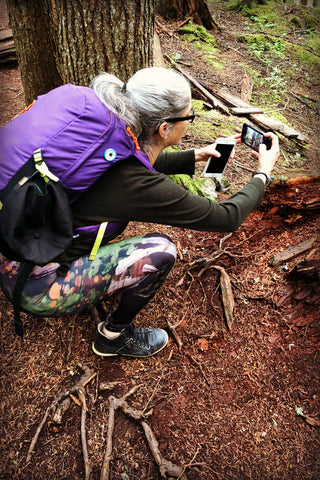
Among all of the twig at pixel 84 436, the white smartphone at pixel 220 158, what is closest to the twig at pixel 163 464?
the twig at pixel 84 436

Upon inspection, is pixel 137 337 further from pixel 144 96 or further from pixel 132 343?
pixel 144 96

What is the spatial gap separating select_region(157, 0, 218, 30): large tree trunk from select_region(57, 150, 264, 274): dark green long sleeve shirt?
32.7 ft

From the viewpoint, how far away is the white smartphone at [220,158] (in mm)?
2674

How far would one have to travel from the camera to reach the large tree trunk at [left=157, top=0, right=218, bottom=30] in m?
9.61

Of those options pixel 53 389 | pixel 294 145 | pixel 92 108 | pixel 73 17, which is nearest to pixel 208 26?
pixel 294 145

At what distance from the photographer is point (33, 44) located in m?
3.57

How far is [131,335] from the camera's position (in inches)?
100

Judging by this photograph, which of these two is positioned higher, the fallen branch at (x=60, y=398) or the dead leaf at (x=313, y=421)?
the fallen branch at (x=60, y=398)

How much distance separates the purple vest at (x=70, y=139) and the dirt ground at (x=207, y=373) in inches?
57.7

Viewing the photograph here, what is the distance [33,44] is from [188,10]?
821 cm

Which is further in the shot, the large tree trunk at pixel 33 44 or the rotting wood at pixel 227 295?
the large tree trunk at pixel 33 44

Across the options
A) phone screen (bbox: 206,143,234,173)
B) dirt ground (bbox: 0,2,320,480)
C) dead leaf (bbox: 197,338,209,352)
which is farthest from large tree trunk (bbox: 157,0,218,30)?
dead leaf (bbox: 197,338,209,352)

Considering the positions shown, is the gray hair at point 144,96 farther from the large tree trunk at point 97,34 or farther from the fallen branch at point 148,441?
the fallen branch at point 148,441

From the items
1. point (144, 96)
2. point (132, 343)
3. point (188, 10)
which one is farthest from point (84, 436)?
point (188, 10)
